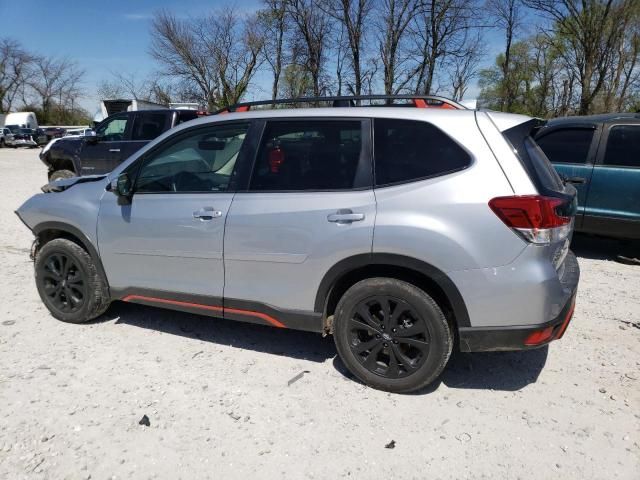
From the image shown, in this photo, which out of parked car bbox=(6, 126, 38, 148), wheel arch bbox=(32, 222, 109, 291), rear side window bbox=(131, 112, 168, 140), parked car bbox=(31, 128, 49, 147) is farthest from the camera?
parked car bbox=(31, 128, 49, 147)

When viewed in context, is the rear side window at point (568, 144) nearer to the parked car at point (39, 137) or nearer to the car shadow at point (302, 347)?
the car shadow at point (302, 347)

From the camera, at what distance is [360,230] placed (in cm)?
285

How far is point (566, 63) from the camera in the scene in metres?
27.3

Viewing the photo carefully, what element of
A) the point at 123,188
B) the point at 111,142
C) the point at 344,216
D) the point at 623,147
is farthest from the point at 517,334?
the point at 111,142

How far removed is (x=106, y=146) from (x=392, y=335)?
28.4 feet

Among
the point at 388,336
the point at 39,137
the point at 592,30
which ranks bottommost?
the point at 388,336

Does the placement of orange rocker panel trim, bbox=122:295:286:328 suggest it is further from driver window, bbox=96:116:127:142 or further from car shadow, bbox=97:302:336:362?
driver window, bbox=96:116:127:142

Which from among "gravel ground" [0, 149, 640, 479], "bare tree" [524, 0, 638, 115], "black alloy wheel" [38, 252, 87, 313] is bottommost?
"gravel ground" [0, 149, 640, 479]

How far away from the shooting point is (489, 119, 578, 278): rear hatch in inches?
102

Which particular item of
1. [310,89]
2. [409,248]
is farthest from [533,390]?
[310,89]

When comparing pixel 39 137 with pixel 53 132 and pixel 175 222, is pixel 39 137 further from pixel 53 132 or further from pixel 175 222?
pixel 175 222

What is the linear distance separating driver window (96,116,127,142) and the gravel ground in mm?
6521

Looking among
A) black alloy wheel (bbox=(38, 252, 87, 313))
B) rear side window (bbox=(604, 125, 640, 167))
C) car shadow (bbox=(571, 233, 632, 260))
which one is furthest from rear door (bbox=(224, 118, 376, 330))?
car shadow (bbox=(571, 233, 632, 260))

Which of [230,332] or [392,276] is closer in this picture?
[392,276]
